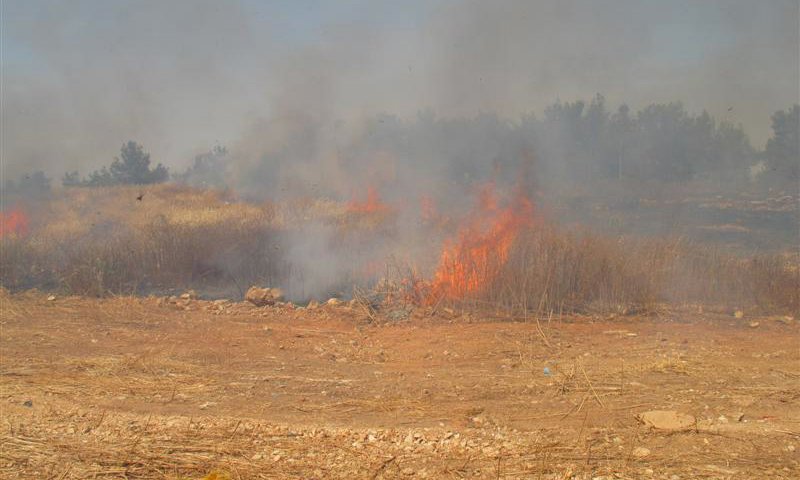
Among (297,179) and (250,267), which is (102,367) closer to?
(250,267)

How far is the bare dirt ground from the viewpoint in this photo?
12.8 ft

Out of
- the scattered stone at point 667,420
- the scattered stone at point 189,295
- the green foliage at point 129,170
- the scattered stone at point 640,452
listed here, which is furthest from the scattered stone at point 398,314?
the green foliage at point 129,170

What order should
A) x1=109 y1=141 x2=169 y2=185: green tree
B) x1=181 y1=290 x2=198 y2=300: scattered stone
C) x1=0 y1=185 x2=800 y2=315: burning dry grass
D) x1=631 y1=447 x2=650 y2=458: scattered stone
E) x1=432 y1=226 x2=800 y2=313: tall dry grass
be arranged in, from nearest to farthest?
1. x1=631 y1=447 x2=650 y2=458: scattered stone
2. x1=432 y1=226 x2=800 y2=313: tall dry grass
3. x1=0 y1=185 x2=800 y2=315: burning dry grass
4. x1=181 y1=290 x2=198 y2=300: scattered stone
5. x1=109 y1=141 x2=169 y2=185: green tree

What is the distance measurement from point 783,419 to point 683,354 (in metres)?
1.79

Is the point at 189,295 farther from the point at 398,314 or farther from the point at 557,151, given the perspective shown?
the point at 557,151

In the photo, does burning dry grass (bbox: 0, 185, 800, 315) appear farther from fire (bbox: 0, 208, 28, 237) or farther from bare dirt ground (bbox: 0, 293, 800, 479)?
fire (bbox: 0, 208, 28, 237)

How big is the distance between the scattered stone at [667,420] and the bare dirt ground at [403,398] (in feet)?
0.16

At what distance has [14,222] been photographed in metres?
17.3

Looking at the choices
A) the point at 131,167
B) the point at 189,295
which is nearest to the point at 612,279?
the point at 189,295

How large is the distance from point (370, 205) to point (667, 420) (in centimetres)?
993

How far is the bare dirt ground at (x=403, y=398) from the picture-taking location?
153 inches

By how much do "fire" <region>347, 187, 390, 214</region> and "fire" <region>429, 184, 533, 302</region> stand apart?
3.26 m

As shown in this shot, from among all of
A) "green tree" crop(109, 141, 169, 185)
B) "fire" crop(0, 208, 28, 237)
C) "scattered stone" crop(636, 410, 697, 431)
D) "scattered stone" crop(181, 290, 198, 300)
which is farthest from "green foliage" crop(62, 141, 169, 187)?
"scattered stone" crop(636, 410, 697, 431)

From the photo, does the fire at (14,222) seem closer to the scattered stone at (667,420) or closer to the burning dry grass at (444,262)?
the burning dry grass at (444,262)
